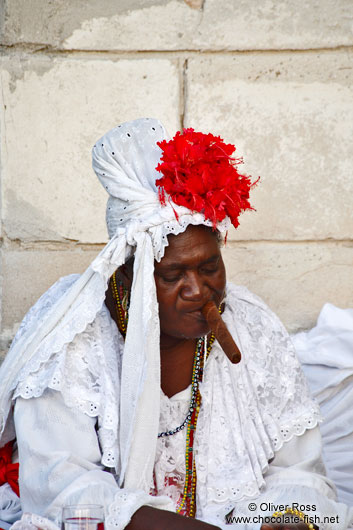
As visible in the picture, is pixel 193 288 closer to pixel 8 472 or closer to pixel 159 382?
pixel 159 382

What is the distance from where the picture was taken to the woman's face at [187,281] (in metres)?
2.96

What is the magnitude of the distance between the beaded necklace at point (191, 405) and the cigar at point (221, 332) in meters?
0.34

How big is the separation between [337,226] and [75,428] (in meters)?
2.14

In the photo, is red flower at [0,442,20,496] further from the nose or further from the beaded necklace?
the nose

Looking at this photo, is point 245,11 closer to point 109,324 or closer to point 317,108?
point 317,108

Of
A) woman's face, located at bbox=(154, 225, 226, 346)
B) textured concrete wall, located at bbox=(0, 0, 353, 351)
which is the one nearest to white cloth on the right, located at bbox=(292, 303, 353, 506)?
textured concrete wall, located at bbox=(0, 0, 353, 351)

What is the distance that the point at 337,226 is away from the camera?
4422mm

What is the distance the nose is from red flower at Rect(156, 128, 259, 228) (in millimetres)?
209

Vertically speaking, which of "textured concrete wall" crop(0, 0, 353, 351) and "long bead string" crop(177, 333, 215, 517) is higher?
"textured concrete wall" crop(0, 0, 353, 351)

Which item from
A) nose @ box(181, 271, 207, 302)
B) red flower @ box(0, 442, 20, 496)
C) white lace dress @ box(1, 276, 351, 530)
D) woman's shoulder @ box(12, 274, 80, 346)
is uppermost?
nose @ box(181, 271, 207, 302)

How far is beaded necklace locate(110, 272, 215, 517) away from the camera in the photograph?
3.05 metres

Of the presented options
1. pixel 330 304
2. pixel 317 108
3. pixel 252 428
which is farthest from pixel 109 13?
pixel 252 428

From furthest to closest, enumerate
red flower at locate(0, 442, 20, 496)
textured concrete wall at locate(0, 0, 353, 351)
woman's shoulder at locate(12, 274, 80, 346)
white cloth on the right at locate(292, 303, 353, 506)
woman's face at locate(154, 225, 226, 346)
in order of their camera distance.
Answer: textured concrete wall at locate(0, 0, 353, 351), white cloth on the right at locate(292, 303, 353, 506), woman's shoulder at locate(12, 274, 80, 346), red flower at locate(0, 442, 20, 496), woman's face at locate(154, 225, 226, 346)

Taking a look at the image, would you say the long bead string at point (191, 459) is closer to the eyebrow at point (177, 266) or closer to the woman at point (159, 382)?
the woman at point (159, 382)
